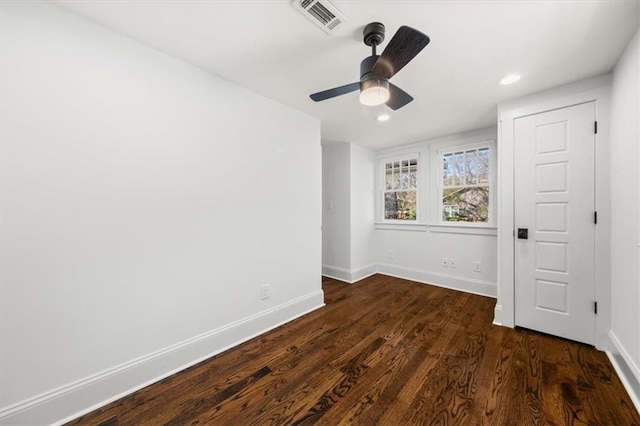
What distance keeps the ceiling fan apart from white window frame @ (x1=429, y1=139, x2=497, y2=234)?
8.31 ft

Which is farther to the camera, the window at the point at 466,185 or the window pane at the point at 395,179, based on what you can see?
the window pane at the point at 395,179

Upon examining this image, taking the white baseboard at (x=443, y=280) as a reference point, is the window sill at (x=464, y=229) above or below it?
above

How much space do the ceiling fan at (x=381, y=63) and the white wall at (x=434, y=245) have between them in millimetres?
2640

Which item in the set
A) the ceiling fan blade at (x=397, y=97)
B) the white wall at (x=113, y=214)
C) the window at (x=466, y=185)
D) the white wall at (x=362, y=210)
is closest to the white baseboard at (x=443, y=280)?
the white wall at (x=362, y=210)

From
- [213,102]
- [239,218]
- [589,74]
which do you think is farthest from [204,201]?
[589,74]

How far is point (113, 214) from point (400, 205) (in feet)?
13.4

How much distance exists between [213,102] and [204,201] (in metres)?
0.87

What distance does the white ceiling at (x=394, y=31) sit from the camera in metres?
1.41

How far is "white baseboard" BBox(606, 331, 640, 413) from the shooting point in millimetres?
1534

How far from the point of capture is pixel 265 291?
98.5 inches

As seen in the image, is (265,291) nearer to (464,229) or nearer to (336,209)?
(336,209)

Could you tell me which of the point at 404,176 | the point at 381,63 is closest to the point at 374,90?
the point at 381,63

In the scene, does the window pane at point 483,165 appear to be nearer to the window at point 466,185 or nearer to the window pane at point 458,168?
the window at point 466,185

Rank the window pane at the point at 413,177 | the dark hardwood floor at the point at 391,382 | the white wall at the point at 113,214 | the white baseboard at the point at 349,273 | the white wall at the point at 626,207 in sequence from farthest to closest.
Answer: the window pane at the point at 413,177 < the white baseboard at the point at 349,273 < the white wall at the point at 626,207 < the dark hardwood floor at the point at 391,382 < the white wall at the point at 113,214
